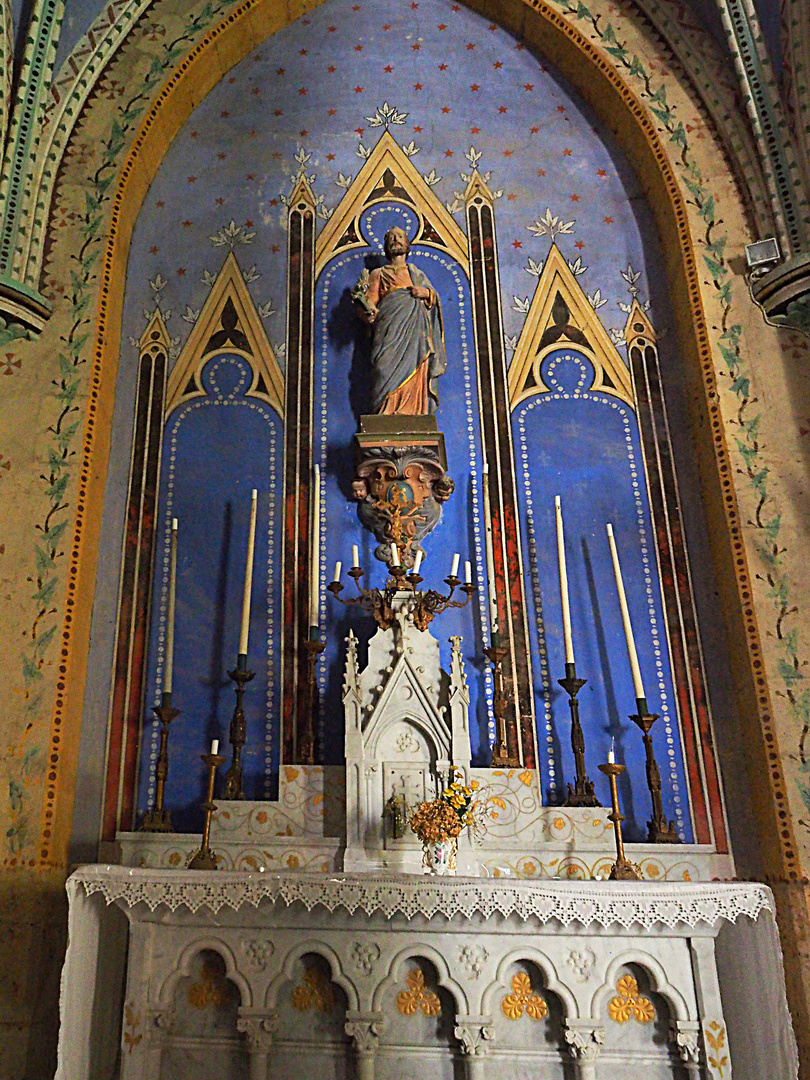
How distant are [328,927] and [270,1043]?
0.55m

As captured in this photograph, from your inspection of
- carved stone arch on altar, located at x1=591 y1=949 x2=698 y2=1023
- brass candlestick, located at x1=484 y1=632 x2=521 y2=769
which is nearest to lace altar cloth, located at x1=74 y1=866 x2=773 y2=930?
carved stone arch on altar, located at x1=591 y1=949 x2=698 y2=1023

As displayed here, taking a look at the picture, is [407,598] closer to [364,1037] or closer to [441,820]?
[441,820]

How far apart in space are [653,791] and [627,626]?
0.88 m

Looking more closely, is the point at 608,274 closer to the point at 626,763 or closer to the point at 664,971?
the point at 626,763

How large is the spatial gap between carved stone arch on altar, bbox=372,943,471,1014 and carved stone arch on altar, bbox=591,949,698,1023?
1.84ft

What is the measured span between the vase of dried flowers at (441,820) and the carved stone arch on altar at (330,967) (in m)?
0.58

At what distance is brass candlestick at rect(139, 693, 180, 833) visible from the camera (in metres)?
5.24

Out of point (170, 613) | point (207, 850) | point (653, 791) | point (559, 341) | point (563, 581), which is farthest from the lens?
point (559, 341)

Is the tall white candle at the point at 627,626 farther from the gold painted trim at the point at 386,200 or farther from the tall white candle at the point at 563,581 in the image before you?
the gold painted trim at the point at 386,200

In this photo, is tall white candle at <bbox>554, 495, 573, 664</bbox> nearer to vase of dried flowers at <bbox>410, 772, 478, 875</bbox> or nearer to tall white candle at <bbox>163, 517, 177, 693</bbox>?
vase of dried flowers at <bbox>410, 772, 478, 875</bbox>

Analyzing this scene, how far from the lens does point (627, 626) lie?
539cm

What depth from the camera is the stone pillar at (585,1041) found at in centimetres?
415

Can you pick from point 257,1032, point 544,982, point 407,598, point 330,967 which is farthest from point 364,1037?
point 407,598

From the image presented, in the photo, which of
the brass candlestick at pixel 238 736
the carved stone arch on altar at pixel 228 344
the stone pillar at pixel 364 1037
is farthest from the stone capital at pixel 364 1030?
the carved stone arch on altar at pixel 228 344
